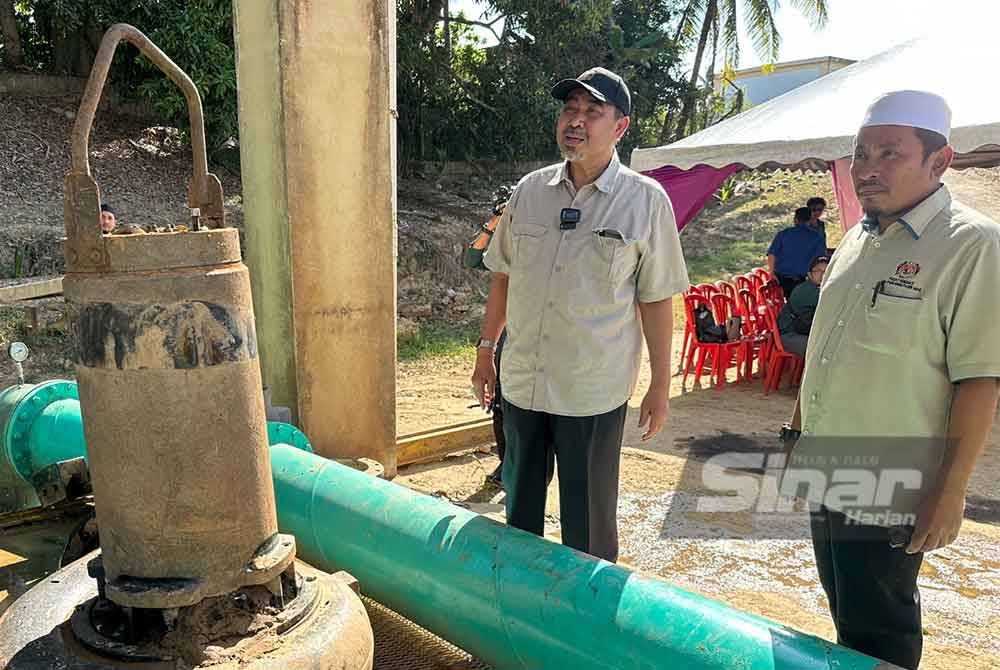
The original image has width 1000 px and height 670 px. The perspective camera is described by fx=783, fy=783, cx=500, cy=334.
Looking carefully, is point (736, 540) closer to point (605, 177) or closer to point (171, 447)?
point (605, 177)

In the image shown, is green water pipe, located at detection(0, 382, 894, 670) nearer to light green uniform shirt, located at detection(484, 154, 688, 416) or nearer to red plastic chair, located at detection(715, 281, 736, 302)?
light green uniform shirt, located at detection(484, 154, 688, 416)

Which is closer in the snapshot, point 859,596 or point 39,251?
point 859,596

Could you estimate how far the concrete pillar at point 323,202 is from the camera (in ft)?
12.8

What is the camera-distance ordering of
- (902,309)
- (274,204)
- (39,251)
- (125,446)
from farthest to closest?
(39,251) → (274,204) → (902,309) → (125,446)

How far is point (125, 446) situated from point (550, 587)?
1.15 metres

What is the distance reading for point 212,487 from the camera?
1.62 meters

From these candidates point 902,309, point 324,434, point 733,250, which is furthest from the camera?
point 733,250

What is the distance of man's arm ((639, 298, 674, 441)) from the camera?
107 inches

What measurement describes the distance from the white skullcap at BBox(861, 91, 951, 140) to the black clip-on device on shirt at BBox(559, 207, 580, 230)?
97cm

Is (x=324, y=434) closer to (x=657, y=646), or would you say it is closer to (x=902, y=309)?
(x=657, y=646)

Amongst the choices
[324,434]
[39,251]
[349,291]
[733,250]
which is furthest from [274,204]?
[733,250]

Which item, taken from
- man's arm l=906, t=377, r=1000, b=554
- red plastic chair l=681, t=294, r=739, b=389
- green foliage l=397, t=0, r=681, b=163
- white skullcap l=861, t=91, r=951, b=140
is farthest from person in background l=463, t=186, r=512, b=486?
green foliage l=397, t=0, r=681, b=163

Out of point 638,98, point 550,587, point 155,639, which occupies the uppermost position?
point 638,98

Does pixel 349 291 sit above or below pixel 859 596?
above
